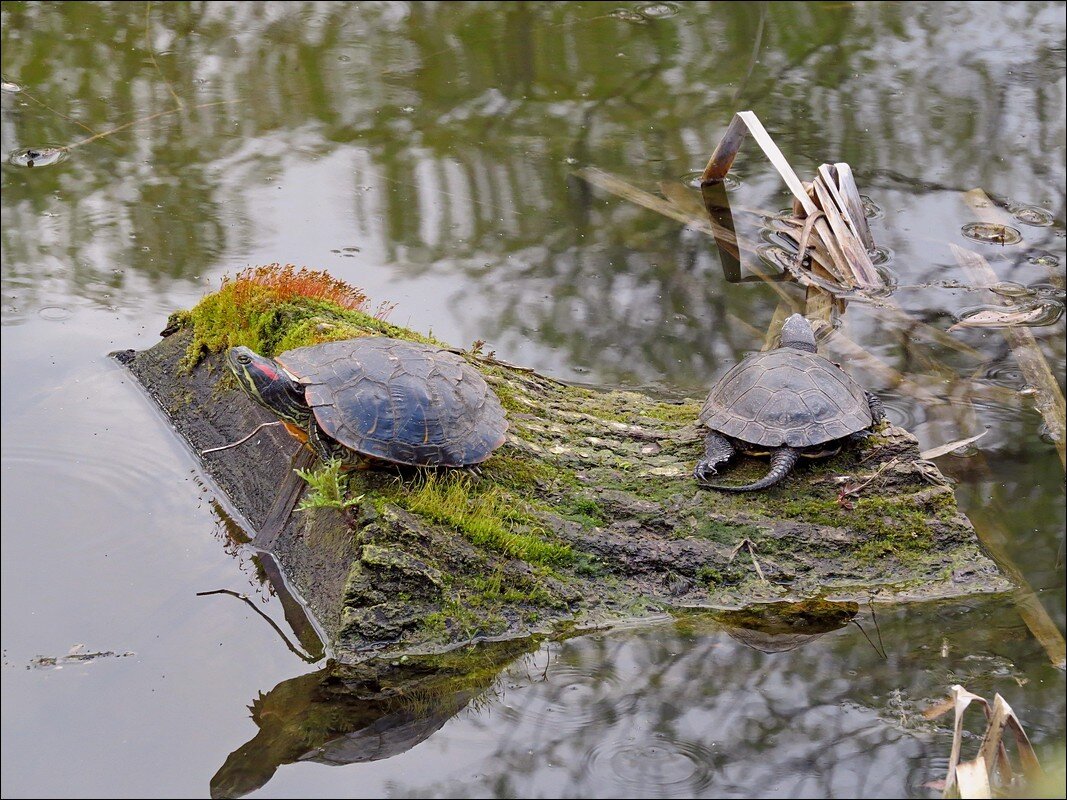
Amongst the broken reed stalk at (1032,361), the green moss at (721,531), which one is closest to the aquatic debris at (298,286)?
the green moss at (721,531)

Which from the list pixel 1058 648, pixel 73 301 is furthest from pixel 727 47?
pixel 1058 648

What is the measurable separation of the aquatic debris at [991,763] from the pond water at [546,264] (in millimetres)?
239

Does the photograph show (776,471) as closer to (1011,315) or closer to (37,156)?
(1011,315)

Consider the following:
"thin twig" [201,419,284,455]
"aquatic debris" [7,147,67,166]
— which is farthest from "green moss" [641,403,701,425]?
"aquatic debris" [7,147,67,166]

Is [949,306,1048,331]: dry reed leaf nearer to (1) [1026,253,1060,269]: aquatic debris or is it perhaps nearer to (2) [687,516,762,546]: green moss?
(1) [1026,253,1060,269]: aquatic debris

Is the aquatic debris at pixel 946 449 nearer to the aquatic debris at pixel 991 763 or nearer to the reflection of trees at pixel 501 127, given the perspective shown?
the reflection of trees at pixel 501 127

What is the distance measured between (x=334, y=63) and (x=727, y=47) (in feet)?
13.4

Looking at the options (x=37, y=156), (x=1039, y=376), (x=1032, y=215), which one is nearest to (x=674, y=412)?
(x=1039, y=376)

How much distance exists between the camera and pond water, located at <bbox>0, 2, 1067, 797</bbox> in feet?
14.1

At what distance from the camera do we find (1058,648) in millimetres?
4750

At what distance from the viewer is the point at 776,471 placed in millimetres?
4910

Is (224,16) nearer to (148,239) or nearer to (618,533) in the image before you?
(148,239)

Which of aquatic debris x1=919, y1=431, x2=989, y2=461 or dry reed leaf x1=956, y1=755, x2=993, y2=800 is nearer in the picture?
dry reed leaf x1=956, y1=755, x2=993, y2=800

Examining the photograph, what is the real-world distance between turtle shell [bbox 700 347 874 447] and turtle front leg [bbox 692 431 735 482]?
0.21ft
